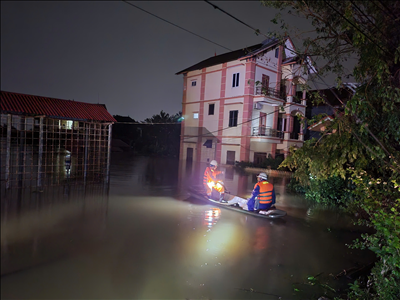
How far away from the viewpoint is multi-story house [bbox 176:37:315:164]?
26406 millimetres

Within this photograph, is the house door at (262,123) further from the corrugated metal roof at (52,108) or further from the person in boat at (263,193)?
the person in boat at (263,193)

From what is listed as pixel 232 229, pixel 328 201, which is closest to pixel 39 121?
pixel 232 229

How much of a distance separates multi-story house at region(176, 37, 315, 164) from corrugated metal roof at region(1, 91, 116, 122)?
51.8 ft

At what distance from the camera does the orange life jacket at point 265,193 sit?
933 cm

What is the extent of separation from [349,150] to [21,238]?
26.1 ft

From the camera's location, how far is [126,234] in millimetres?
7227

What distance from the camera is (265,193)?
942 centimetres

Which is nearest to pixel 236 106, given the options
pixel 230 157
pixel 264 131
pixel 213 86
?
pixel 264 131

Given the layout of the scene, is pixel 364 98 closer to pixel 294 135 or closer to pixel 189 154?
pixel 294 135

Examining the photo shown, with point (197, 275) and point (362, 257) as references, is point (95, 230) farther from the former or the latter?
point (362, 257)

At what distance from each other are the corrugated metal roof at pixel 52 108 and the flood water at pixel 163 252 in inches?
128

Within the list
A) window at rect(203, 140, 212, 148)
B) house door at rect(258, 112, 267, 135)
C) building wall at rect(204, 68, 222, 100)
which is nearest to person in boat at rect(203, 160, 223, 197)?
house door at rect(258, 112, 267, 135)

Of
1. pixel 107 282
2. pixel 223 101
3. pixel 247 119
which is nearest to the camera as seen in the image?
pixel 107 282


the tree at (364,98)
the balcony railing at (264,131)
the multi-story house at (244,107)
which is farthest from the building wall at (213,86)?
the tree at (364,98)
